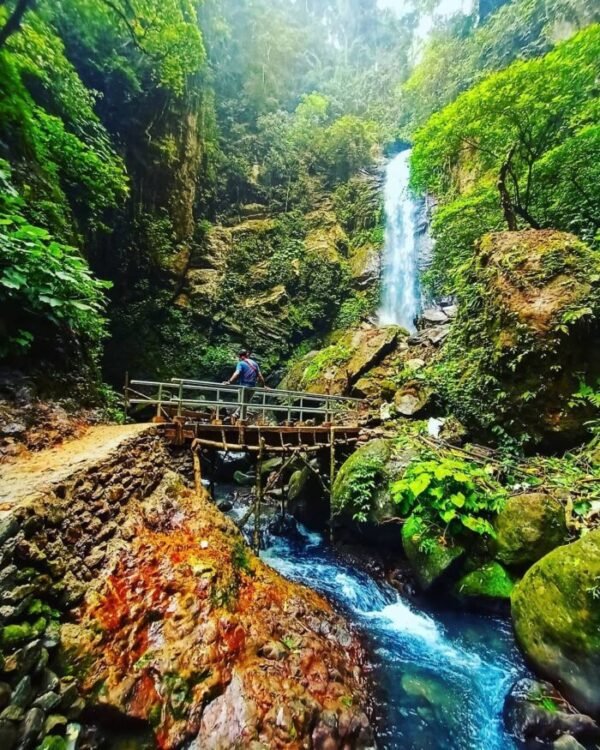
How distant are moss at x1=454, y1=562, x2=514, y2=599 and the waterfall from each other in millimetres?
14809

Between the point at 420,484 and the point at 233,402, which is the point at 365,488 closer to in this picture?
the point at 420,484

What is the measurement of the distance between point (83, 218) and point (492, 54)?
24532 mm

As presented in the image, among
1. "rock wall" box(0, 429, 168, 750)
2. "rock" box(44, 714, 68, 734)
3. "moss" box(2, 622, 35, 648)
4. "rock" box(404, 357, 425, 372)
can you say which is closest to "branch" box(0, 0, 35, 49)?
"rock wall" box(0, 429, 168, 750)

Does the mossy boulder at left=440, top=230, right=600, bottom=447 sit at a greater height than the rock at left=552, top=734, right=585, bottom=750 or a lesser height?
greater

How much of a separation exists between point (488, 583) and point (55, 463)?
6.60 meters

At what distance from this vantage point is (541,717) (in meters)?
3.83

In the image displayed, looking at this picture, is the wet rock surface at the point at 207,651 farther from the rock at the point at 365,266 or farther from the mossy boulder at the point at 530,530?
the rock at the point at 365,266

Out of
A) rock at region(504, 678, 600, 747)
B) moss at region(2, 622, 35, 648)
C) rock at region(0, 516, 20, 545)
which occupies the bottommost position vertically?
rock at region(504, 678, 600, 747)

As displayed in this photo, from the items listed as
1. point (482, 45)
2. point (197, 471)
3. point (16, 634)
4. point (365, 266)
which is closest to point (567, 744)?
point (16, 634)

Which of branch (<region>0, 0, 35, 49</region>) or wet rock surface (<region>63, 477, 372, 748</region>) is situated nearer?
wet rock surface (<region>63, 477, 372, 748</region>)

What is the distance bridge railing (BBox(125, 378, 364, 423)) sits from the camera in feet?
24.1

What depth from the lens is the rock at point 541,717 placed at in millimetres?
3637

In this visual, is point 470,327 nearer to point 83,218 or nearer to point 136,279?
point 83,218

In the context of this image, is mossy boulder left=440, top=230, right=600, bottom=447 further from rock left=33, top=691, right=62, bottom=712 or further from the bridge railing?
rock left=33, top=691, right=62, bottom=712
